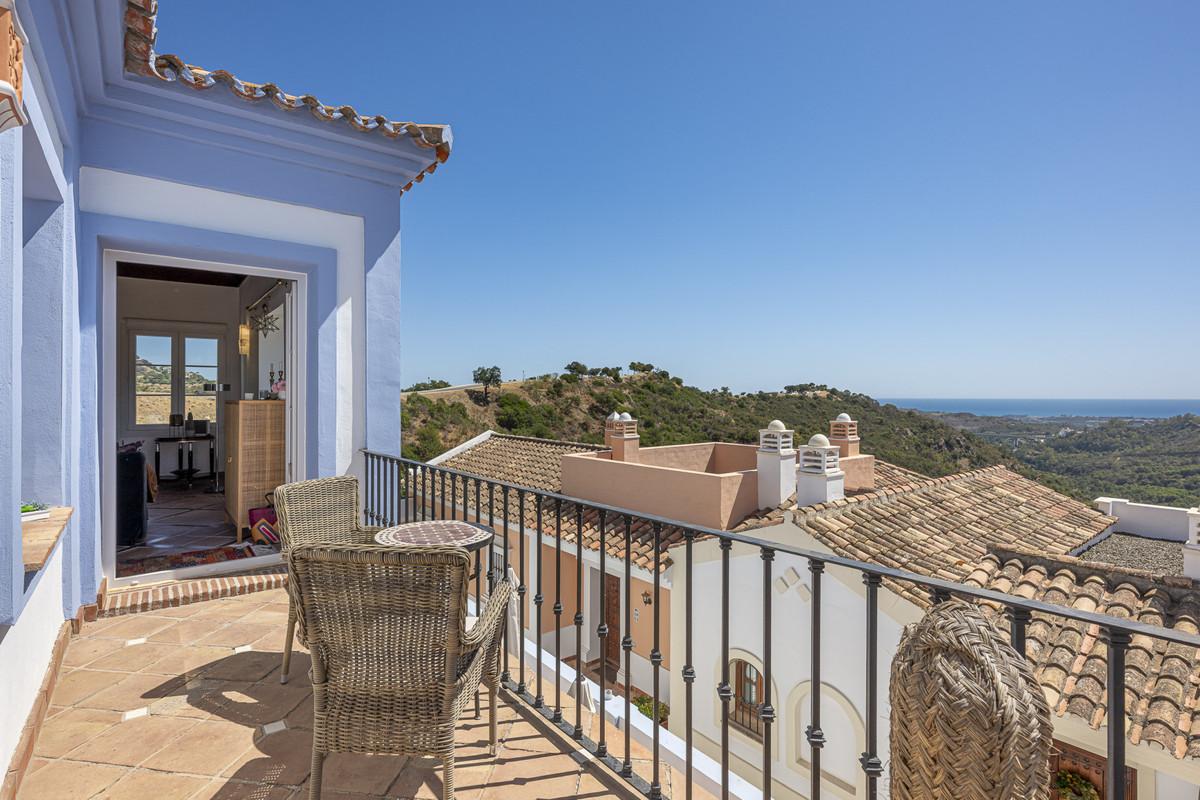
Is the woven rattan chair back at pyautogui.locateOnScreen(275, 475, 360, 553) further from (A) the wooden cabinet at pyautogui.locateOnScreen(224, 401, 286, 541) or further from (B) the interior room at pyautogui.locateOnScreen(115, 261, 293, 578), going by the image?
(A) the wooden cabinet at pyautogui.locateOnScreen(224, 401, 286, 541)

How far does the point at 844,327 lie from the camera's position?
39219 millimetres

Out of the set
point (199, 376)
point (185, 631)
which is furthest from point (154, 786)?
point (199, 376)

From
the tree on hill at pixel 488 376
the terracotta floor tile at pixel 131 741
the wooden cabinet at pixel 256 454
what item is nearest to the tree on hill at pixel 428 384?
the tree on hill at pixel 488 376

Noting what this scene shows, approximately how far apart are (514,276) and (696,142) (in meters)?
11.8

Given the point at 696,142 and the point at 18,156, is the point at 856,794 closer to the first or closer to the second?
the point at 18,156

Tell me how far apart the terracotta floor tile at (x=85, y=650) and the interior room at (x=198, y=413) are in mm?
1132

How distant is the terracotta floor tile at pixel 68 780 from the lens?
6.16ft

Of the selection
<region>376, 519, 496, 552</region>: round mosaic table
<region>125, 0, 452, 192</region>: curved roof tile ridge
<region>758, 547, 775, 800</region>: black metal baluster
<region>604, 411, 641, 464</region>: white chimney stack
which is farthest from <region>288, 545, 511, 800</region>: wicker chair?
<region>604, 411, 641, 464</region>: white chimney stack

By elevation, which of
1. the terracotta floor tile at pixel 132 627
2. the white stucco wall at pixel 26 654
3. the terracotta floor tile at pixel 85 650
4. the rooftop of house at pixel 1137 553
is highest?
the white stucco wall at pixel 26 654

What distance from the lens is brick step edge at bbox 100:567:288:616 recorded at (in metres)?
3.45

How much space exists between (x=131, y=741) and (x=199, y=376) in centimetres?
771

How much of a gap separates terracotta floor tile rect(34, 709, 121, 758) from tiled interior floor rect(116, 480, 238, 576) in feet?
6.46

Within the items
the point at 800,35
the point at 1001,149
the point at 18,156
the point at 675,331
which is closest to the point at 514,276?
the point at 800,35

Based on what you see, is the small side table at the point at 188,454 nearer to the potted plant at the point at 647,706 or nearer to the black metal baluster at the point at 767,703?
the potted plant at the point at 647,706
